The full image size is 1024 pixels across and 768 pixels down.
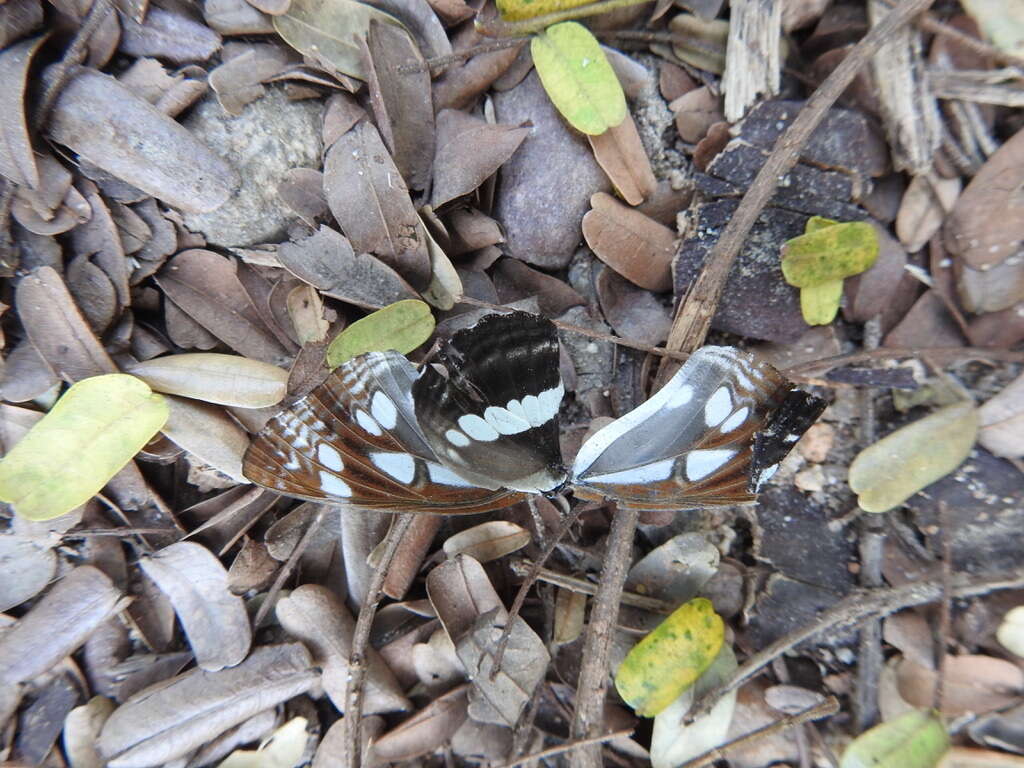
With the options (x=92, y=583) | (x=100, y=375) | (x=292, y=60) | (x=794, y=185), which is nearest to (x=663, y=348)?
(x=794, y=185)

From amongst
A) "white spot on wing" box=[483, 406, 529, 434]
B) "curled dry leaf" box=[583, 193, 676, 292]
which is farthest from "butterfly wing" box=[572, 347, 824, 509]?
"curled dry leaf" box=[583, 193, 676, 292]

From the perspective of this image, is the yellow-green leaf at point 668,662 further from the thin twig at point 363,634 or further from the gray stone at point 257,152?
the gray stone at point 257,152

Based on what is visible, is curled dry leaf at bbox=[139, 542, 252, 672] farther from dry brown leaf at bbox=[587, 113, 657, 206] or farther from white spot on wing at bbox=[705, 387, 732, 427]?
dry brown leaf at bbox=[587, 113, 657, 206]

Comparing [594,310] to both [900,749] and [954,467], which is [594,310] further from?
[900,749]

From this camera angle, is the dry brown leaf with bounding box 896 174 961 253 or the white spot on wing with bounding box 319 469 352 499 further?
the dry brown leaf with bounding box 896 174 961 253

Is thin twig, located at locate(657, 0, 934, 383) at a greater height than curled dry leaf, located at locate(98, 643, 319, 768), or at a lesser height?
greater

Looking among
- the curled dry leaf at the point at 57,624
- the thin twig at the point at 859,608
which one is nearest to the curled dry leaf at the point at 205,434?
the curled dry leaf at the point at 57,624
